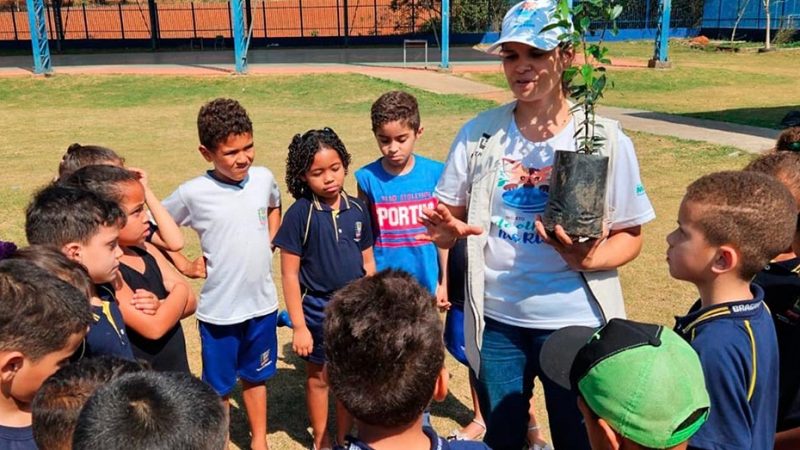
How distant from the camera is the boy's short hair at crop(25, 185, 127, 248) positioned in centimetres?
245

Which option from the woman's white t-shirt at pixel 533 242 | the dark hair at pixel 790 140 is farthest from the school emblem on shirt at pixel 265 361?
the dark hair at pixel 790 140

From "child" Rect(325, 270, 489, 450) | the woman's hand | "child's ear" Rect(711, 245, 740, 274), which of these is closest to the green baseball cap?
"child" Rect(325, 270, 489, 450)

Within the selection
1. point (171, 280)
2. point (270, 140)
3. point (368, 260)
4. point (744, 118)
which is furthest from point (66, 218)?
point (744, 118)

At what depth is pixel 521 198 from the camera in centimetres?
252

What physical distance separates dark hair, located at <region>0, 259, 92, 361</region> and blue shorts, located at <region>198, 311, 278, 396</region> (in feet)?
4.45

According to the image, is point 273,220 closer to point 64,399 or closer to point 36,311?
point 36,311

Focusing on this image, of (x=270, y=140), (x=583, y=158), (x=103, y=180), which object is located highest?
(x=583, y=158)

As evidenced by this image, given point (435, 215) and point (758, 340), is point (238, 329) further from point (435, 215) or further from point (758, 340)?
point (758, 340)

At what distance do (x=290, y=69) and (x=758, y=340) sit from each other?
24.1 meters

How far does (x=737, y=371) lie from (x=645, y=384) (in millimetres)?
429

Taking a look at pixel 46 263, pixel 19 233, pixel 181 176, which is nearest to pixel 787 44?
pixel 181 176

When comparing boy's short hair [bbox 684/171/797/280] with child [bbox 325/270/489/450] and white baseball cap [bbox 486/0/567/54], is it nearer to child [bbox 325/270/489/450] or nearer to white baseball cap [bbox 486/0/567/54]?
white baseball cap [bbox 486/0/567/54]

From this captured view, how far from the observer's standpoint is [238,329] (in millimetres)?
Answer: 3395

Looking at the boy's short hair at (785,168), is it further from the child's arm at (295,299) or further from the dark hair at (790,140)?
the child's arm at (295,299)
